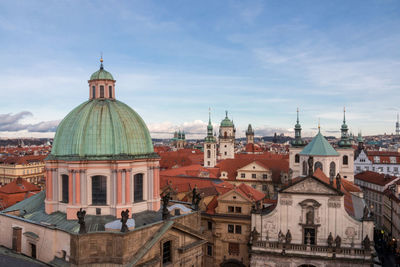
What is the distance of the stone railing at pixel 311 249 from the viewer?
33281 mm

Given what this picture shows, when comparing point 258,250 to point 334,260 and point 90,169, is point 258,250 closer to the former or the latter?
point 334,260

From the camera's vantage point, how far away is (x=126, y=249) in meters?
25.4

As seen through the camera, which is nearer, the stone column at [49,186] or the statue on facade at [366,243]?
the stone column at [49,186]

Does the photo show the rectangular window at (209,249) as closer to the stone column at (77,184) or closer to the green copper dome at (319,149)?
the stone column at (77,184)

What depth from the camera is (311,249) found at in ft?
113

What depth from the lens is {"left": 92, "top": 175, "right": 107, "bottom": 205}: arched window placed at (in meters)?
29.6

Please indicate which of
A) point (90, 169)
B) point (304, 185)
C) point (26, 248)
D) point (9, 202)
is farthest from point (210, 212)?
point (9, 202)

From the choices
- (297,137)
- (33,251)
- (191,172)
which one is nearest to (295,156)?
(297,137)

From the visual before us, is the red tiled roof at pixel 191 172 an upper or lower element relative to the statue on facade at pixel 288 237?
upper

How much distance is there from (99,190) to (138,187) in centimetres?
357

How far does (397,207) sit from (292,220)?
31.3 metres

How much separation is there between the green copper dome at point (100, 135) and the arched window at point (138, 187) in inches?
79.3

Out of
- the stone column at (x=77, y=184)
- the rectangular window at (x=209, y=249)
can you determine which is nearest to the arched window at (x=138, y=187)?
the stone column at (x=77, y=184)

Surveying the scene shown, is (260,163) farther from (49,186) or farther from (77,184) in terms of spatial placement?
(77,184)
